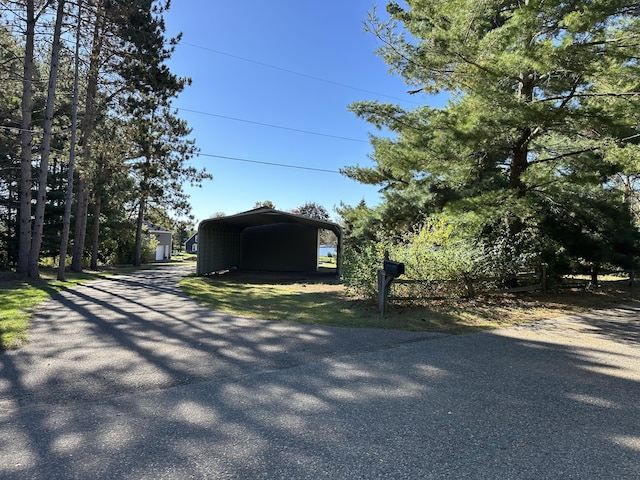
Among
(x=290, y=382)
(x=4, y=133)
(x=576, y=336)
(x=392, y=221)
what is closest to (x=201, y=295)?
(x=392, y=221)

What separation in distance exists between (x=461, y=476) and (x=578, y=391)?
2186mm

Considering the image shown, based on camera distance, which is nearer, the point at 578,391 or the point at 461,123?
the point at 578,391

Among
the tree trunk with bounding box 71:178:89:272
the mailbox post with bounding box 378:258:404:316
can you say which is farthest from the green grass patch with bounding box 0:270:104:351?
the mailbox post with bounding box 378:258:404:316

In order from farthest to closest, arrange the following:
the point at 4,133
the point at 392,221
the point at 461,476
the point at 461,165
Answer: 1. the point at 4,133
2. the point at 392,221
3. the point at 461,165
4. the point at 461,476

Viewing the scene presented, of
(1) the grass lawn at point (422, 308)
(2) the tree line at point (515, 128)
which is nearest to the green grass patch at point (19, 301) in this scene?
(1) the grass lawn at point (422, 308)

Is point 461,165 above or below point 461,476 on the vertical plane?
above

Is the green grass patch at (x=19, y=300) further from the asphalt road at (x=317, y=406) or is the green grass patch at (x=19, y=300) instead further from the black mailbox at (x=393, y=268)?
the black mailbox at (x=393, y=268)

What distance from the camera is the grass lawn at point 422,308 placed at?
23.2 ft

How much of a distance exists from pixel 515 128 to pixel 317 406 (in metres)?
7.22

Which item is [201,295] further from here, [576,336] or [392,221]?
[576,336]

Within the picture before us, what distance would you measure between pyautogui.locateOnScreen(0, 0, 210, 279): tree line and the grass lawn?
833cm

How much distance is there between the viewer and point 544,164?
9.88m

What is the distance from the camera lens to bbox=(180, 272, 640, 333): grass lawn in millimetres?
7074

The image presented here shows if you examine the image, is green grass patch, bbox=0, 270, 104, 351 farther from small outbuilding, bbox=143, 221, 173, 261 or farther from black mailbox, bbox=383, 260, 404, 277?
small outbuilding, bbox=143, 221, 173, 261
